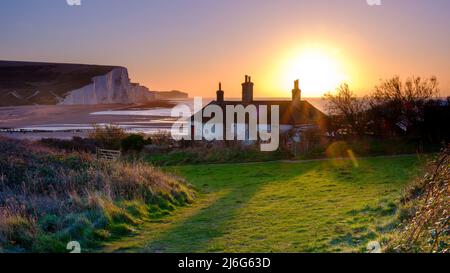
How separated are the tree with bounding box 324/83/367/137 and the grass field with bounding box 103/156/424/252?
282 inches

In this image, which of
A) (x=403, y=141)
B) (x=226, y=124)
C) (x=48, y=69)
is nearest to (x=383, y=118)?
(x=403, y=141)

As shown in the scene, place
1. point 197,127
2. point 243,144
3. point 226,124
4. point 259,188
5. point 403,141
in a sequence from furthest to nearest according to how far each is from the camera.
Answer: point 197,127 < point 226,124 < point 243,144 < point 403,141 < point 259,188

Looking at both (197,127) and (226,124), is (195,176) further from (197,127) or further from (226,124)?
(197,127)

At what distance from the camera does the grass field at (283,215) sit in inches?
253

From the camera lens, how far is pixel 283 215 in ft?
28.8

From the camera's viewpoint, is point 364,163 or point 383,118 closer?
point 364,163

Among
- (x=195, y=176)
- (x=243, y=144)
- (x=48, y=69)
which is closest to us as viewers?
(x=48, y=69)

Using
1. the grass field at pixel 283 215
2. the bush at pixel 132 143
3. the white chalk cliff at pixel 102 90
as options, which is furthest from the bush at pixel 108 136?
the grass field at pixel 283 215

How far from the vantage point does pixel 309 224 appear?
7789 millimetres

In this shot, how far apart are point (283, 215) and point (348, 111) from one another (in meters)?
16.5

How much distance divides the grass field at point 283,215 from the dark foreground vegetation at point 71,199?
1.54ft

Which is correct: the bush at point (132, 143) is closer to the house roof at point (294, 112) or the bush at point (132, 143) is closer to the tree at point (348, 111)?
the house roof at point (294, 112)

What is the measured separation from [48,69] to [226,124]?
20766 millimetres

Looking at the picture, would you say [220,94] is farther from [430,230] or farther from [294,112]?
[430,230]
